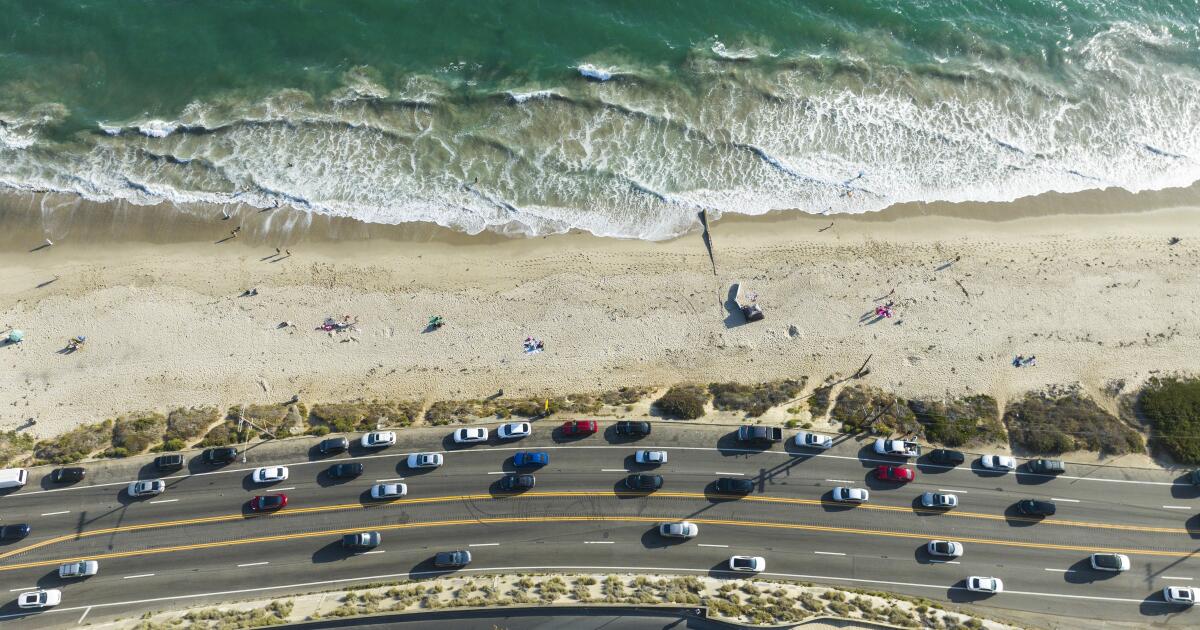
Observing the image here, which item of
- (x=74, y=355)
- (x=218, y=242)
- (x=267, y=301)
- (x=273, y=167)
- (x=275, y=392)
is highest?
(x=273, y=167)

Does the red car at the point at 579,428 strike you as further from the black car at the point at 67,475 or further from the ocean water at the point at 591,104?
the black car at the point at 67,475

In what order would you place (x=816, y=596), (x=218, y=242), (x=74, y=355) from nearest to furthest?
(x=816, y=596), (x=74, y=355), (x=218, y=242)

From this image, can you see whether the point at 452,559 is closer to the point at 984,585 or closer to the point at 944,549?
the point at 944,549

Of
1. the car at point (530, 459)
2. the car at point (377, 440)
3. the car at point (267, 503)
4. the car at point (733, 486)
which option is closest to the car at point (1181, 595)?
the car at point (733, 486)

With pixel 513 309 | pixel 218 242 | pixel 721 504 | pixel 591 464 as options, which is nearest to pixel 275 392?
pixel 218 242

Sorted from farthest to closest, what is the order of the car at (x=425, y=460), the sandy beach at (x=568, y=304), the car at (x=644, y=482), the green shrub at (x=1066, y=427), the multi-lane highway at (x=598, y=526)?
the sandy beach at (x=568, y=304) < the green shrub at (x=1066, y=427) < the car at (x=425, y=460) < the car at (x=644, y=482) < the multi-lane highway at (x=598, y=526)

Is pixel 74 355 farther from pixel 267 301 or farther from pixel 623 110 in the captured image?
pixel 623 110

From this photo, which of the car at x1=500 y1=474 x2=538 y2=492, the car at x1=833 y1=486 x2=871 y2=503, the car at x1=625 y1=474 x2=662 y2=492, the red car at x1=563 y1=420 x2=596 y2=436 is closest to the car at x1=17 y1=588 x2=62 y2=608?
the car at x1=500 y1=474 x2=538 y2=492
